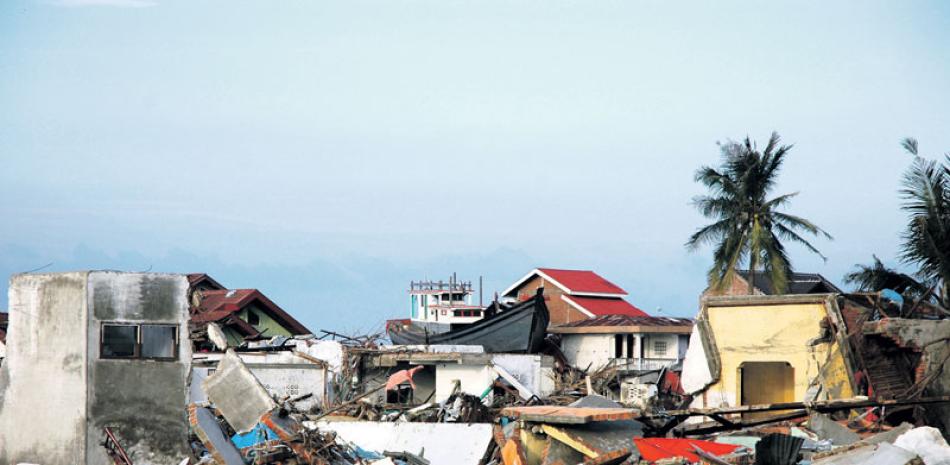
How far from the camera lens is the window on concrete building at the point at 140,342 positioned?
16.8 meters

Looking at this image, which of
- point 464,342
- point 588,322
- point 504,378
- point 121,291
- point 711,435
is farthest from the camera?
point 588,322

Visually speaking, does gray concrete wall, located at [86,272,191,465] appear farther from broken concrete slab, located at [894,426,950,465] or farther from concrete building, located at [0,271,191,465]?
broken concrete slab, located at [894,426,950,465]

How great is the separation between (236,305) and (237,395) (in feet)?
74.4

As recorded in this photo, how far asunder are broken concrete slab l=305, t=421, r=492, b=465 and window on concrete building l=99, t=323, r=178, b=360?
2.75m

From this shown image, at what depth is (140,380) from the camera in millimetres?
16781

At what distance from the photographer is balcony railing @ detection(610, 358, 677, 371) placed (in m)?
38.3

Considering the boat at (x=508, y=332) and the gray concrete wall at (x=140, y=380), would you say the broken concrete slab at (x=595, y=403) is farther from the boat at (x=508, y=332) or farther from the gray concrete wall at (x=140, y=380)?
Result: the boat at (x=508, y=332)

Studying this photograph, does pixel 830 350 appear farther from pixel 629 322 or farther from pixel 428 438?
pixel 629 322

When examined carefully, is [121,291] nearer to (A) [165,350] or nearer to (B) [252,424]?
(A) [165,350]

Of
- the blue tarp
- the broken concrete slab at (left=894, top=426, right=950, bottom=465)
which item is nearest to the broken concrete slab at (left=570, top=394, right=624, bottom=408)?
the blue tarp

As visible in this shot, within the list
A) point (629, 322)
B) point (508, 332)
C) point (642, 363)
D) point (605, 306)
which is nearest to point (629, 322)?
point (629, 322)

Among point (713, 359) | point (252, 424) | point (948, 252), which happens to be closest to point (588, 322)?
point (948, 252)

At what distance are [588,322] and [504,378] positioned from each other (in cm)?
1141

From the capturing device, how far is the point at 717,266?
40250 mm
